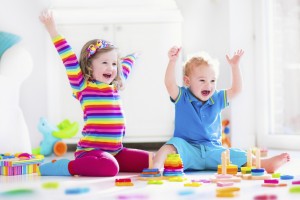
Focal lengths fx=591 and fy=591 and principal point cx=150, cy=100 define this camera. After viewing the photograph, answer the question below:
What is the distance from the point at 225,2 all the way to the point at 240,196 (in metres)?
2.06

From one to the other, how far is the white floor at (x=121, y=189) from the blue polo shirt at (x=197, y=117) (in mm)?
224

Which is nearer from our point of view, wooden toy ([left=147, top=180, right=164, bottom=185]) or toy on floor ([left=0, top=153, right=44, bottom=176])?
wooden toy ([left=147, top=180, right=164, bottom=185])

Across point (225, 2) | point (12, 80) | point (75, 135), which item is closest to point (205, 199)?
point (12, 80)

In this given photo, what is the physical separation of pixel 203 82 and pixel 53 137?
1.18 m

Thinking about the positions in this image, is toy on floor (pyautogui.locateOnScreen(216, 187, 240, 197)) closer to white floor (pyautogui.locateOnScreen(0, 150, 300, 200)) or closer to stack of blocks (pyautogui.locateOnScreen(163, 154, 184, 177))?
white floor (pyautogui.locateOnScreen(0, 150, 300, 200))

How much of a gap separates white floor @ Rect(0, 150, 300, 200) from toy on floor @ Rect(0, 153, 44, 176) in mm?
130

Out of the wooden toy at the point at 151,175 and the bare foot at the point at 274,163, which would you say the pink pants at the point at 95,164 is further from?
the bare foot at the point at 274,163

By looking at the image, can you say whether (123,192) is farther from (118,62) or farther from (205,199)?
(118,62)

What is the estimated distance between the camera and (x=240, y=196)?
1567 mm

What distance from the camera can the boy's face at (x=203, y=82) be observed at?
2301 mm

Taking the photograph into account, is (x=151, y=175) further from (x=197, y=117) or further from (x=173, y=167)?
(x=197, y=117)

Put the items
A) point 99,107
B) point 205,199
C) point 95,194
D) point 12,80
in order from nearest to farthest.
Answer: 1. point 205,199
2. point 95,194
3. point 99,107
4. point 12,80

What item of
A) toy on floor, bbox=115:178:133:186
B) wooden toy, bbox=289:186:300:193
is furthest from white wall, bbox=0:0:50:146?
wooden toy, bbox=289:186:300:193

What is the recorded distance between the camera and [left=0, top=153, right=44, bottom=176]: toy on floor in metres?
2.26
